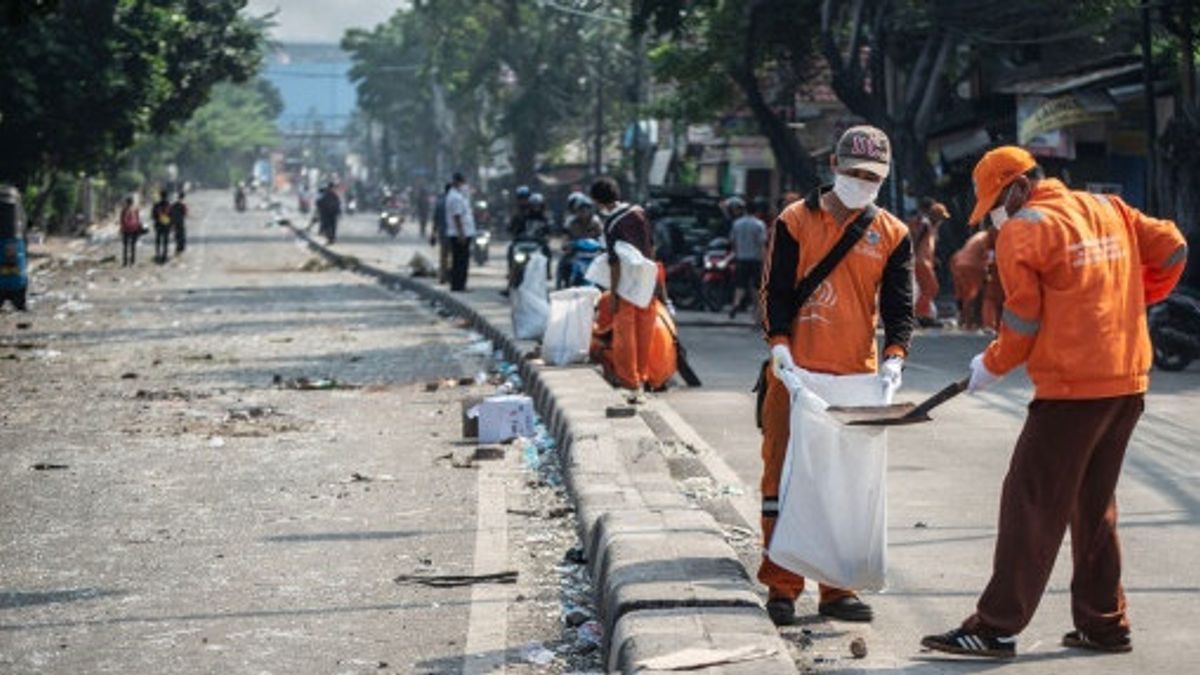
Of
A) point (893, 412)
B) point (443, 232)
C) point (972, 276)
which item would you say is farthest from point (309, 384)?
point (443, 232)

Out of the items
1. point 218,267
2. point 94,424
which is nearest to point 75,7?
point 218,267

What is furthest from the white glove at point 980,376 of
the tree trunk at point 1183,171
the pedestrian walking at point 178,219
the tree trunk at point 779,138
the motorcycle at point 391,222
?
the motorcycle at point 391,222

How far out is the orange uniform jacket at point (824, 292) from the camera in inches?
351

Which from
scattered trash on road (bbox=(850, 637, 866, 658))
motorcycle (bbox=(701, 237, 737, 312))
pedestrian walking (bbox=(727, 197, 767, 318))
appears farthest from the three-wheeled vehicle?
scattered trash on road (bbox=(850, 637, 866, 658))

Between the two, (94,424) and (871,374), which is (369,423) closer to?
(94,424)

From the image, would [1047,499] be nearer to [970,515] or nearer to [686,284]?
[970,515]

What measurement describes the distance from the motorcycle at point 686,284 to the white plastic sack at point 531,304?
11.2 metres

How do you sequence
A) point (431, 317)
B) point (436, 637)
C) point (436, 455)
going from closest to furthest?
1. point (436, 637)
2. point (436, 455)
3. point (431, 317)

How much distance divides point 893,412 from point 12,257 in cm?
2676

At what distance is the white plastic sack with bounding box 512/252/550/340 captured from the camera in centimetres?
2359

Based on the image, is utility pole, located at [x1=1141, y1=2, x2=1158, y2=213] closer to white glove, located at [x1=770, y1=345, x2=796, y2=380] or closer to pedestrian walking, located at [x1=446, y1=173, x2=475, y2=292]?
pedestrian walking, located at [x1=446, y1=173, x2=475, y2=292]

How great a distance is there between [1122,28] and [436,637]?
1088 inches

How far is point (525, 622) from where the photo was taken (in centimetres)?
900

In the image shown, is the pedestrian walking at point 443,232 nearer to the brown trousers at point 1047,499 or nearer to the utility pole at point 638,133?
the utility pole at point 638,133
